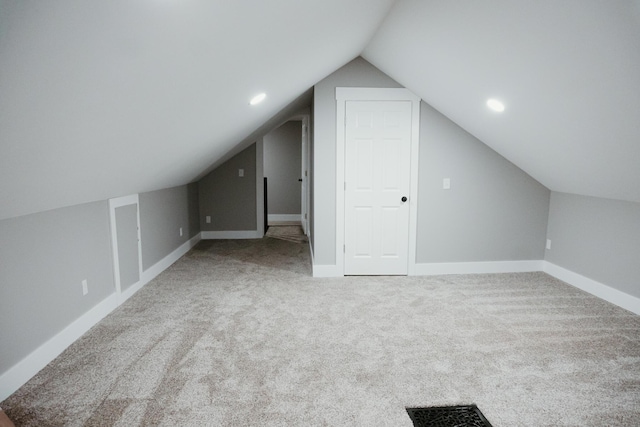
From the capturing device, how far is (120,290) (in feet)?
11.8

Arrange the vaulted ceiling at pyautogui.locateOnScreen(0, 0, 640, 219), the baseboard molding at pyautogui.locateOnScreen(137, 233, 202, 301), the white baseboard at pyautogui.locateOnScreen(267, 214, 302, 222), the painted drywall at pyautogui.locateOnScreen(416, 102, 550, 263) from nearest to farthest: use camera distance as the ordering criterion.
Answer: the vaulted ceiling at pyautogui.locateOnScreen(0, 0, 640, 219) → the baseboard molding at pyautogui.locateOnScreen(137, 233, 202, 301) → the painted drywall at pyautogui.locateOnScreen(416, 102, 550, 263) → the white baseboard at pyautogui.locateOnScreen(267, 214, 302, 222)

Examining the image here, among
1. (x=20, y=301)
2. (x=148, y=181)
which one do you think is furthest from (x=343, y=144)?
(x=20, y=301)

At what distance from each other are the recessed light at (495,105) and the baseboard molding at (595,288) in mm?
2000

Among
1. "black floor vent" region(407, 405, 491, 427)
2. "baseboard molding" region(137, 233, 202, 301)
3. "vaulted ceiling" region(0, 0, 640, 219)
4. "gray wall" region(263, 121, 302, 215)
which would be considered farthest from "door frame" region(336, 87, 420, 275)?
"gray wall" region(263, 121, 302, 215)

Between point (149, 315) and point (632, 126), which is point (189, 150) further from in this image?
point (632, 126)

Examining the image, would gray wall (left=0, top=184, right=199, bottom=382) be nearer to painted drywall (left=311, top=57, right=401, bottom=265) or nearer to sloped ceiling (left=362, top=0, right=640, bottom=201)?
painted drywall (left=311, top=57, right=401, bottom=265)

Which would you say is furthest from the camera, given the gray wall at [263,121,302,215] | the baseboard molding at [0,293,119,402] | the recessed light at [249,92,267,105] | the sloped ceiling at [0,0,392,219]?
the gray wall at [263,121,302,215]

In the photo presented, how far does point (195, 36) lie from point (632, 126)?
2.55 meters

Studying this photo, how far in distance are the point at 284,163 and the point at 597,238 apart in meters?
5.91

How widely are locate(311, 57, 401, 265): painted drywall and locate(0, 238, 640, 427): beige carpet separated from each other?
0.64 m

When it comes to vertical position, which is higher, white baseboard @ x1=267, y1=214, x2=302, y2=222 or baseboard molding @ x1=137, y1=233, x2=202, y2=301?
white baseboard @ x1=267, y1=214, x2=302, y2=222

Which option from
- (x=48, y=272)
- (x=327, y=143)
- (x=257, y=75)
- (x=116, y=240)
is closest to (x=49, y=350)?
(x=48, y=272)

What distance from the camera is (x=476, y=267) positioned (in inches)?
181

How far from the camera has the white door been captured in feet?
14.2
